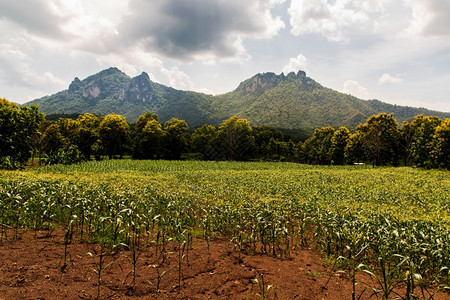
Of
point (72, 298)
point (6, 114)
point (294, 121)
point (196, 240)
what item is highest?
point (294, 121)

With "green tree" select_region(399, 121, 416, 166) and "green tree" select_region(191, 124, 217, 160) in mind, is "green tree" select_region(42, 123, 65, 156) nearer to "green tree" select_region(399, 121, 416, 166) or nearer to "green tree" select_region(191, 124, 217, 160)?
"green tree" select_region(191, 124, 217, 160)

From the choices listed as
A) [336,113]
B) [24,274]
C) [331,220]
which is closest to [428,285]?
[331,220]

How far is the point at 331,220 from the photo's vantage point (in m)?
7.43

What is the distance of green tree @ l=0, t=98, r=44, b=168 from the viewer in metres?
24.8

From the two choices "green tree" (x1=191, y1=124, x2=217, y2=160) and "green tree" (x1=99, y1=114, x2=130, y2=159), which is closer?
"green tree" (x1=99, y1=114, x2=130, y2=159)

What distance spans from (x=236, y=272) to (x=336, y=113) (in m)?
216

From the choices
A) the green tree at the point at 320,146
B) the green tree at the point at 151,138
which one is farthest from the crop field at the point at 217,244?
the green tree at the point at 320,146

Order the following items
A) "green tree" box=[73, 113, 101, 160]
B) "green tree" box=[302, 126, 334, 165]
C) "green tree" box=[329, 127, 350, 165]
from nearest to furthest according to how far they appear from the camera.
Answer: "green tree" box=[73, 113, 101, 160], "green tree" box=[329, 127, 350, 165], "green tree" box=[302, 126, 334, 165]

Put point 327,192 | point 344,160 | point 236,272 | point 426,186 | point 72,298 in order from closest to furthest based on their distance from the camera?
point 72,298, point 236,272, point 327,192, point 426,186, point 344,160

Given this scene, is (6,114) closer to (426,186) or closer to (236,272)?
(236,272)

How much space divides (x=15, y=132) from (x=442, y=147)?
6056 centimetres

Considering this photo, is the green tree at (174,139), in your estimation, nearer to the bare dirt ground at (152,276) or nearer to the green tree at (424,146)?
the green tree at (424,146)

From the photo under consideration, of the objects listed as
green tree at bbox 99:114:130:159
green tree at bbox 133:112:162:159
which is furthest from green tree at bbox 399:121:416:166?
green tree at bbox 99:114:130:159

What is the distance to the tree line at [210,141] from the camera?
91.0 feet
